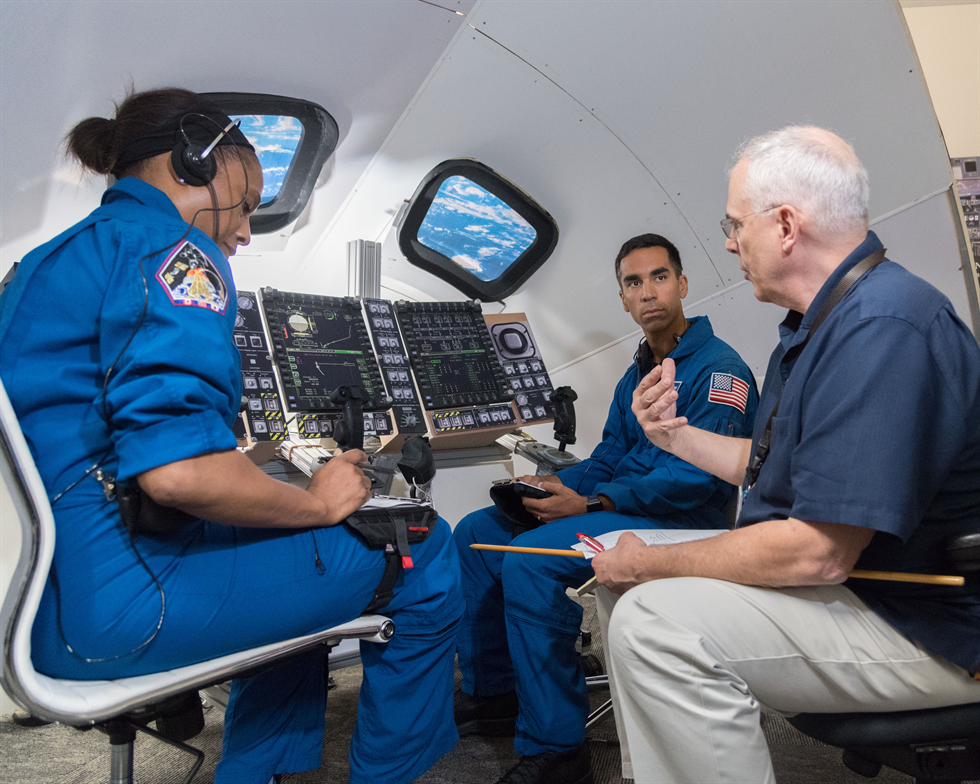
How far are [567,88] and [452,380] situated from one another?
1392 mm

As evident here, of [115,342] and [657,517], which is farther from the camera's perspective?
[657,517]

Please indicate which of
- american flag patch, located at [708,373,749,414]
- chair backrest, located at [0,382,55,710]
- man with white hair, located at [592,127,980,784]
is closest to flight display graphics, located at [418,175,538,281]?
american flag patch, located at [708,373,749,414]

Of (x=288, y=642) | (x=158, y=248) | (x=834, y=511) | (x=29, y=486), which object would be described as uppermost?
(x=158, y=248)

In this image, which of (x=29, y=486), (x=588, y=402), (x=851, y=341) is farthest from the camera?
(x=588, y=402)

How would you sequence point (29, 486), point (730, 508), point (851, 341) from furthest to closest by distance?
point (730, 508) < point (851, 341) < point (29, 486)

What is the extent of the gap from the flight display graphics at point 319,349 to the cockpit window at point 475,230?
2.61 ft

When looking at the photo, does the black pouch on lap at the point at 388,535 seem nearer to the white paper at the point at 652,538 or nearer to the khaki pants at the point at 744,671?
the white paper at the point at 652,538

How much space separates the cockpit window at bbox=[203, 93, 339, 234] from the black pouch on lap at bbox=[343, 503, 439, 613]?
1791 mm

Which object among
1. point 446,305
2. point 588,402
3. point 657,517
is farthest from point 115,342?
point 588,402

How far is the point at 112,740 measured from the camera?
3.84 ft

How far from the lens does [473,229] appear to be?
3615 mm

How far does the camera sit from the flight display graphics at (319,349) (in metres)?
2.60

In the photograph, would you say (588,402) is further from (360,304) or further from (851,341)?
(851,341)

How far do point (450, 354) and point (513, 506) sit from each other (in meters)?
1.00
